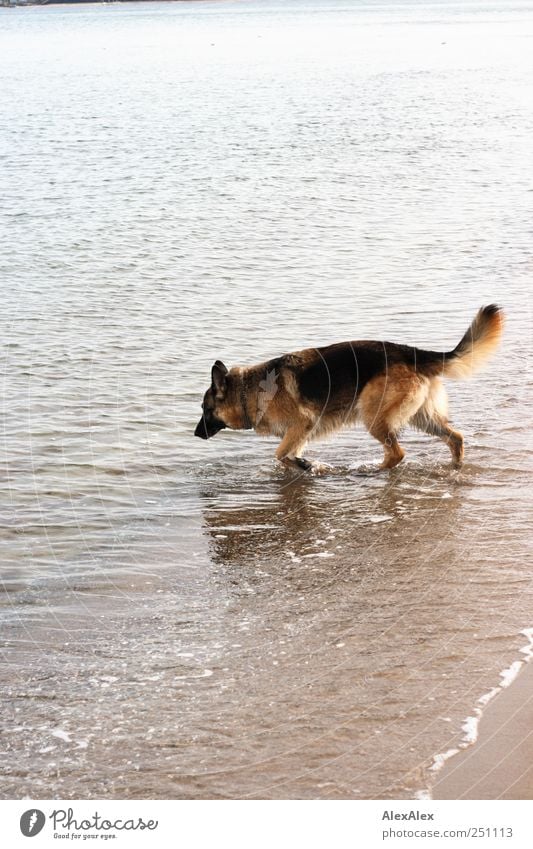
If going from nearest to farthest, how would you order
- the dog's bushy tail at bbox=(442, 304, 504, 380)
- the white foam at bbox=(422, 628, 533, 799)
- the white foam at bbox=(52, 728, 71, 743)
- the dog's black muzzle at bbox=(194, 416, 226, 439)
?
the white foam at bbox=(422, 628, 533, 799) < the white foam at bbox=(52, 728, 71, 743) < the dog's bushy tail at bbox=(442, 304, 504, 380) < the dog's black muzzle at bbox=(194, 416, 226, 439)

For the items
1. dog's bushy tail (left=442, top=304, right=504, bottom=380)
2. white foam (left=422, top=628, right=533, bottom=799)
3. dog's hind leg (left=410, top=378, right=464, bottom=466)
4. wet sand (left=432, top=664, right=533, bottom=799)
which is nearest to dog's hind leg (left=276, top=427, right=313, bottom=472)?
dog's hind leg (left=410, top=378, right=464, bottom=466)

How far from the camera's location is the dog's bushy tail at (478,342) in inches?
341

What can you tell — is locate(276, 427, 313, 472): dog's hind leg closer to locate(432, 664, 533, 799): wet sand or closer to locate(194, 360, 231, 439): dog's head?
locate(194, 360, 231, 439): dog's head

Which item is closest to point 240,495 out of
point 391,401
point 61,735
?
point 391,401

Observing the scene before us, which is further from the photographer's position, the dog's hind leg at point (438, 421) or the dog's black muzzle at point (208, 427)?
the dog's black muzzle at point (208, 427)

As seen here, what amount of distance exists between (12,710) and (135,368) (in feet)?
22.6

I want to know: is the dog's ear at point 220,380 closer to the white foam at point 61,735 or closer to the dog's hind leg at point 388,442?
the dog's hind leg at point 388,442

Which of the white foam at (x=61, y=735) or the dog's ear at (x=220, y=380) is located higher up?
the dog's ear at (x=220, y=380)

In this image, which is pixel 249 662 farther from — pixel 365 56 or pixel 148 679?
pixel 365 56

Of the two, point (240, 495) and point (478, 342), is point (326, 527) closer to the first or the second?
point (240, 495)

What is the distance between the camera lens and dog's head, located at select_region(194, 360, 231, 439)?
360 inches

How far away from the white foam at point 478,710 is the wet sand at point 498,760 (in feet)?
0.10

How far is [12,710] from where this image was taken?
5.55m

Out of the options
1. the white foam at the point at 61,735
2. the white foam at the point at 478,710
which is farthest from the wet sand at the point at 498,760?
the white foam at the point at 61,735
